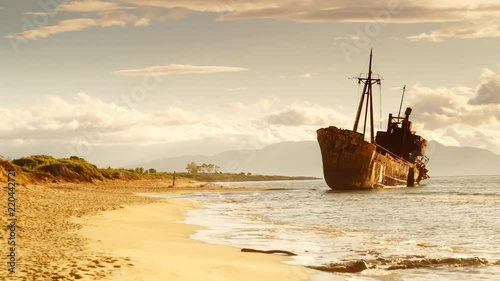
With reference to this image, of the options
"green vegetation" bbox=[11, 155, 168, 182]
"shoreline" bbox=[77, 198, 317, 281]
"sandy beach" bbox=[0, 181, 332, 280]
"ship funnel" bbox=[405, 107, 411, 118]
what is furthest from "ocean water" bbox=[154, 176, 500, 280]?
"ship funnel" bbox=[405, 107, 411, 118]

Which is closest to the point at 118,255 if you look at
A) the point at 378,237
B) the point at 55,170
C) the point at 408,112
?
the point at 378,237

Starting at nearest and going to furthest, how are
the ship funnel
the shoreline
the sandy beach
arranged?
the sandy beach → the shoreline → the ship funnel

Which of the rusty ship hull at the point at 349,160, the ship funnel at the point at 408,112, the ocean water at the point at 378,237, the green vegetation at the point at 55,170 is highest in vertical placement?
the ship funnel at the point at 408,112

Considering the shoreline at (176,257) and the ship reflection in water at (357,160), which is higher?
the ship reflection in water at (357,160)

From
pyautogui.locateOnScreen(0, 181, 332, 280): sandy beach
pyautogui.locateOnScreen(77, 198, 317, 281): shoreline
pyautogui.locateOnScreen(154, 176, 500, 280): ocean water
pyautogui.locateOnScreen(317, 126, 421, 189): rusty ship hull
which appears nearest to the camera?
pyautogui.locateOnScreen(0, 181, 332, 280): sandy beach

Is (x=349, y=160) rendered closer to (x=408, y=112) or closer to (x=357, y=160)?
(x=357, y=160)

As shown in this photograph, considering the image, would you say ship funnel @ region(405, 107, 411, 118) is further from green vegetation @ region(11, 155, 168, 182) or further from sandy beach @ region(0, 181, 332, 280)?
sandy beach @ region(0, 181, 332, 280)

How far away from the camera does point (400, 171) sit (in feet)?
314

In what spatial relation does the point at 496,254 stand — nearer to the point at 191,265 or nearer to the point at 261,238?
the point at 261,238

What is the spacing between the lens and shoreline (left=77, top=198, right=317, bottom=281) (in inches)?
523

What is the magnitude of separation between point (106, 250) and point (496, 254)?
14.6 meters

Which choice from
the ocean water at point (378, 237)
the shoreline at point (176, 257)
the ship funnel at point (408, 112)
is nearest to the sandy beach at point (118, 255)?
the shoreline at point (176, 257)

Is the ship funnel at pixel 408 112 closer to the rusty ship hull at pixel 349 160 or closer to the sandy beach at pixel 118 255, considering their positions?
the rusty ship hull at pixel 349 160

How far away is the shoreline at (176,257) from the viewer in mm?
13273
